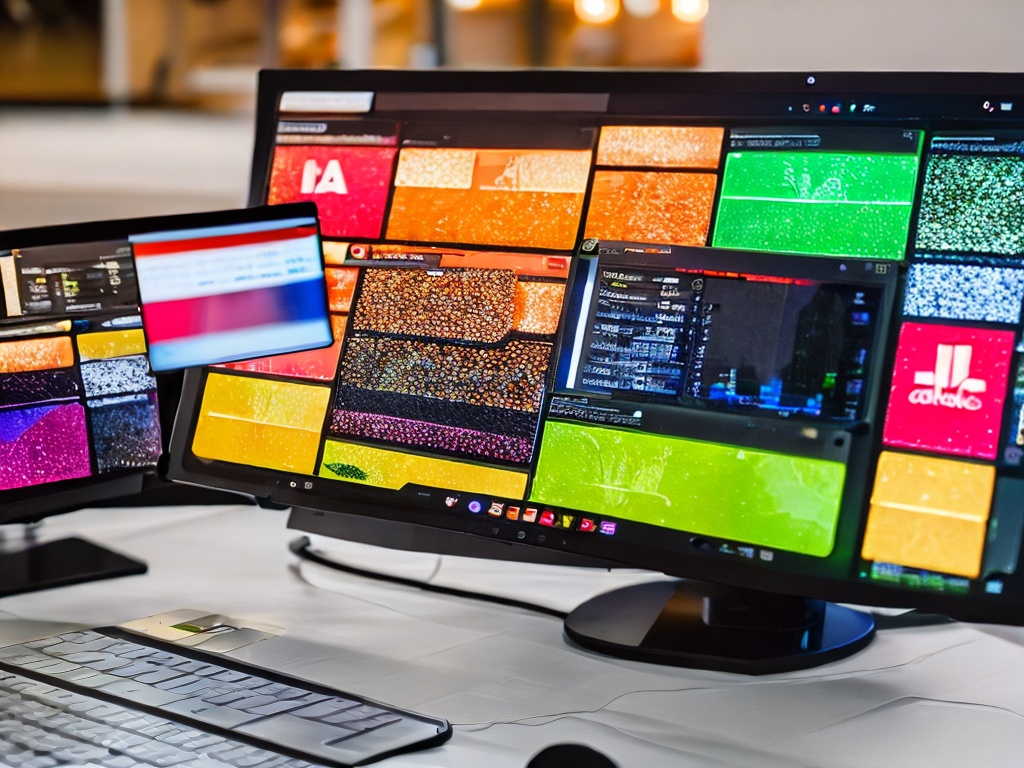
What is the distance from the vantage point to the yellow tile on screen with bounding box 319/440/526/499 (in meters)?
0.80

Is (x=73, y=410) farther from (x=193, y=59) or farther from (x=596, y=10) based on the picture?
(x=193, y=59)

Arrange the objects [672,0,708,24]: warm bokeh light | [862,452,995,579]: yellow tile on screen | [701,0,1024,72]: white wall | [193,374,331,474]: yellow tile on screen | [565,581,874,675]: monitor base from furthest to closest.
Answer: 1. [672,0,708,24]: warm bokeh light
2. [701,0,1024,72]: white wall
3. [193,374,331,474]: yellow tile on screen
4. [565,581,874,675]: monitor base
5. [862,452,995,579]: yellow tile on screen

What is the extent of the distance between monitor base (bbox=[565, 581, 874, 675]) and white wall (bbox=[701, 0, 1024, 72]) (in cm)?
50

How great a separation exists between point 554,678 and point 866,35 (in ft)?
2.51

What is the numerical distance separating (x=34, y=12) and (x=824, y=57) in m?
3.71

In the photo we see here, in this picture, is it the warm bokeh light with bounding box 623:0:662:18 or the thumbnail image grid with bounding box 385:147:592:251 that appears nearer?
the thumbnail image grid with bounding box 385:147:592:251

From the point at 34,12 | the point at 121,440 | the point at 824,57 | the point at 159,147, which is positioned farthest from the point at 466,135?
the point at 34,12

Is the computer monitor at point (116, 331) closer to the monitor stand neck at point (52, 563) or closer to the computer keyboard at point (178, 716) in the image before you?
the monitor stand neck at point (52, 563)

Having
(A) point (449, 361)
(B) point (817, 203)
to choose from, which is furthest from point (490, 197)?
(B) point (817, 203)

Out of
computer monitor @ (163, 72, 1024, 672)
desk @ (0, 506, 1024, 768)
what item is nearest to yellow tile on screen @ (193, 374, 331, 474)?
computer monitor @ (163, 72, 1024, 672)

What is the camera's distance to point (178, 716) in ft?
2.07

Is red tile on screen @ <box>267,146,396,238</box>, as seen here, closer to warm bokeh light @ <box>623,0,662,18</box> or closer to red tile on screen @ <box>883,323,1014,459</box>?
red tile on screen @ <box>883,323,1014,459</box>

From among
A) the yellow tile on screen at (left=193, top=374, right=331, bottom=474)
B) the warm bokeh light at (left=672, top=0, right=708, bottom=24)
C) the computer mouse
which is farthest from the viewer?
the warm bokeh light at (left=672, top=0, right=708, bottom=24)

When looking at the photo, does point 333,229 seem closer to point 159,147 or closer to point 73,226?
point 73,226
